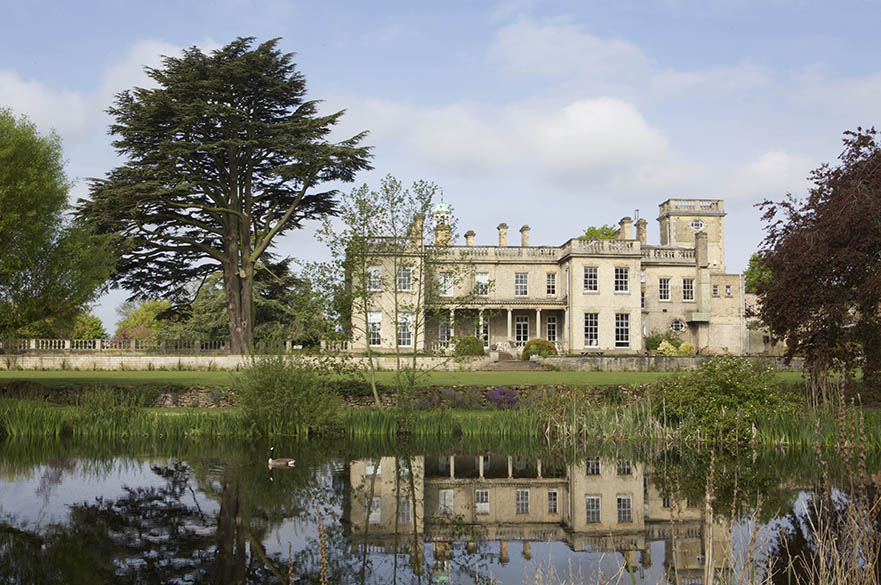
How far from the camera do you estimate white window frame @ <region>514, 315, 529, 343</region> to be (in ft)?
131

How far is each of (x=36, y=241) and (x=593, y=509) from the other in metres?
12.8

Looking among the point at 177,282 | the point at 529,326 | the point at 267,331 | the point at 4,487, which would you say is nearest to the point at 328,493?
the point at 4,487

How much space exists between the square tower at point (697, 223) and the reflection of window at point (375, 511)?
147 ft

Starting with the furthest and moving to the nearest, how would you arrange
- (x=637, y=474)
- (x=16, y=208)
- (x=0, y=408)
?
(x=16, y=208), (x=0, y=408), (x=637, y=474)

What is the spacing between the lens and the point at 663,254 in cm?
4122

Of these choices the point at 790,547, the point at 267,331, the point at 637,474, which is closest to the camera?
the point at 790,547

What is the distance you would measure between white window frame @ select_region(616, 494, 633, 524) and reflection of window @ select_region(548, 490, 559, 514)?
697 mm

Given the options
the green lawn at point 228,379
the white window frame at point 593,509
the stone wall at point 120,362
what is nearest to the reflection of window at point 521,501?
the white window frame at point 593,509

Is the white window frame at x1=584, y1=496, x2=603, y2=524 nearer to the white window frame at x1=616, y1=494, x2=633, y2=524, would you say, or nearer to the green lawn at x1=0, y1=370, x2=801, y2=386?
the white window frame at x1=616, y1=494, x2=633, y2=524

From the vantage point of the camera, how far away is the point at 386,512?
26.9 feet

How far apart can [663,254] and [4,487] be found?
121ft

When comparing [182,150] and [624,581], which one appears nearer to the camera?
[624,581]

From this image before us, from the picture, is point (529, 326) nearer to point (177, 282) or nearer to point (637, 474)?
point (177, 282)

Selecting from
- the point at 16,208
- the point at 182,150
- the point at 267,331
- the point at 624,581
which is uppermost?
the point at 182,150
